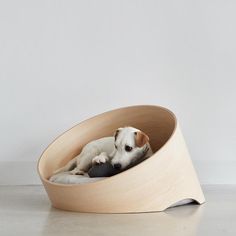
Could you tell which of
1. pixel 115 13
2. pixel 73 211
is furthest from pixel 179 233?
pixel 115 13

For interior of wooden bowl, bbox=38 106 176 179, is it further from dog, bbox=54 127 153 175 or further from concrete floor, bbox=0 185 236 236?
concrete floor, bbox=0 185 236 236

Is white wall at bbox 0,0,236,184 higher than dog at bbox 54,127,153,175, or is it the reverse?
white wall at bbox 0,0,236,184

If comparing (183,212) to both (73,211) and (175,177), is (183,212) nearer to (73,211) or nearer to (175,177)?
(175,177)

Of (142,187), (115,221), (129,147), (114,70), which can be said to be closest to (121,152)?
(129,147)

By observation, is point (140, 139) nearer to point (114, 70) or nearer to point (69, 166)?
point (69, 166)

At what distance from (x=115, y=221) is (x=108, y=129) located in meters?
0.66

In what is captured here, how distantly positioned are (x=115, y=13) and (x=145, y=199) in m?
1.00

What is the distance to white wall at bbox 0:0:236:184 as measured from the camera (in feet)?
8.23

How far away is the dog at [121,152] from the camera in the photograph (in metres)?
2.08

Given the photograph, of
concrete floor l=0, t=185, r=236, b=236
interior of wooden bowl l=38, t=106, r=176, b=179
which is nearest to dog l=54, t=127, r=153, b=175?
interior of wooden bowl l=38, t=106, r=176, b=179

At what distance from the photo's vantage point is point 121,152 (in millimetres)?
2094

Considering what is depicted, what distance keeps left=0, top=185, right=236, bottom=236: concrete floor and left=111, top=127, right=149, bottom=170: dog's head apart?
0.80 ft

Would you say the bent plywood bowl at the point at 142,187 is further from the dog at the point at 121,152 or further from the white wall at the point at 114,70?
the white wall at the point at 114,70

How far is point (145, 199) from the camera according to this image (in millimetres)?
1938
